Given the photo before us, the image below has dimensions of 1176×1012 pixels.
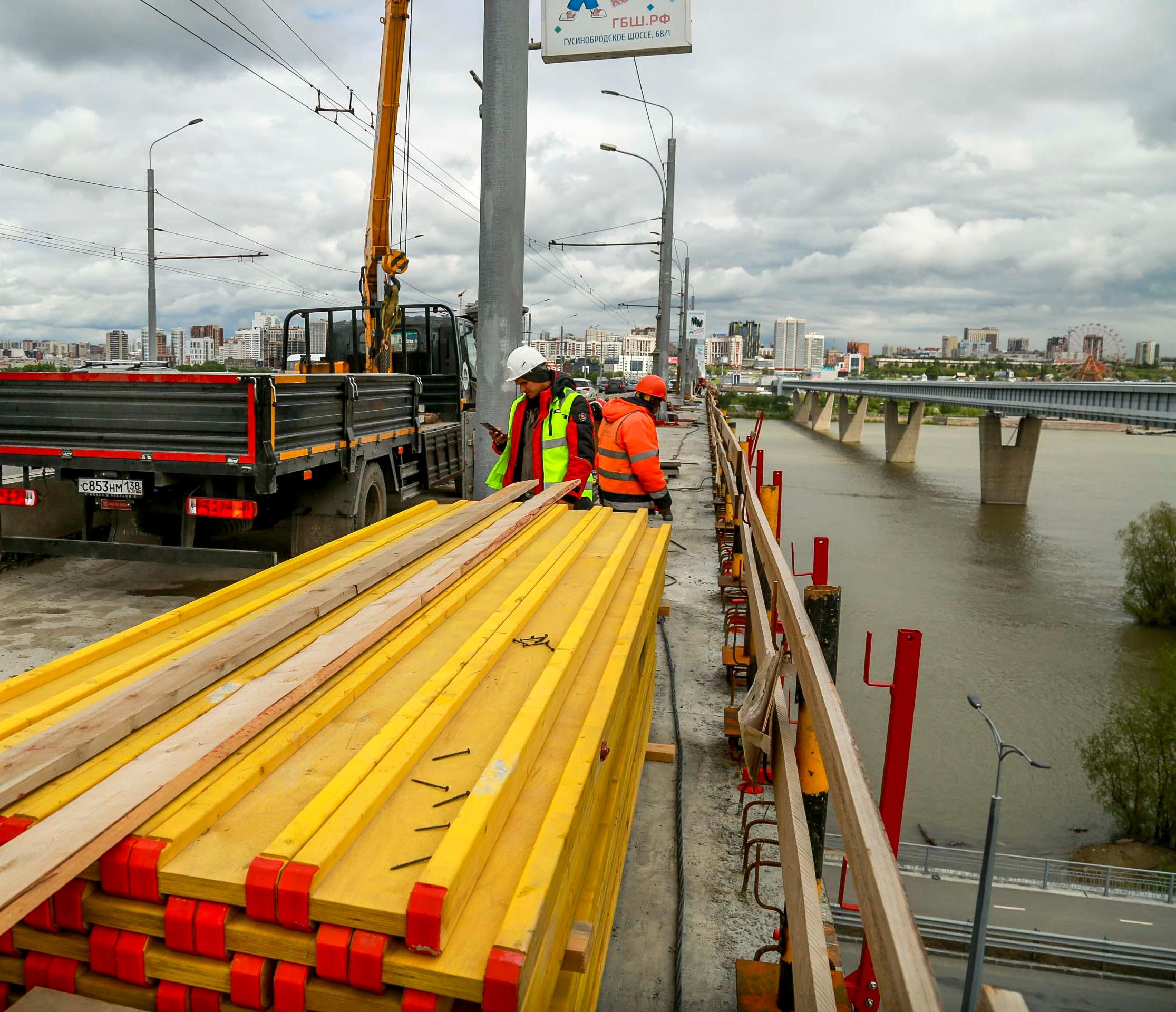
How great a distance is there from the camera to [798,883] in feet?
6.60

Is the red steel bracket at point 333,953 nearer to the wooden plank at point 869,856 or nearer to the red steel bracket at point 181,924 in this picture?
the red steel bracket at point 181,924

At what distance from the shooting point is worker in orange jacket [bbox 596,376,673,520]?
6566mm

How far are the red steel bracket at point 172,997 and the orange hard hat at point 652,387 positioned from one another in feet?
17.6

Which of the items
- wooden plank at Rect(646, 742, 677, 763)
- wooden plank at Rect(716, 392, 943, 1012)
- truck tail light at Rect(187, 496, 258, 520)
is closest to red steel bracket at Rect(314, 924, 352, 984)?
wooden plank at Rect(716, 392, 943, 1012)

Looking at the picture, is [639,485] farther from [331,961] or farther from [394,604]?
[331,961]

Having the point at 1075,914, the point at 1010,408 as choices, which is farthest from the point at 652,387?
the point at 1010,408

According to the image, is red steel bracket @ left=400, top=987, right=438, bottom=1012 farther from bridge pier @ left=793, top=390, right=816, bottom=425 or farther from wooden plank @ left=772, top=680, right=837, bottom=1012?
bridge pier @ left=793, top=390, right=816, bottom=425

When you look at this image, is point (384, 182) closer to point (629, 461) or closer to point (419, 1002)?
point (629, 461)

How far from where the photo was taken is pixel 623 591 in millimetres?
4055

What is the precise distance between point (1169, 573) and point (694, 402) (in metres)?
28.3

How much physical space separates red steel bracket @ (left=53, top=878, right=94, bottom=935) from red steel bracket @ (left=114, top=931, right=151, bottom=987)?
89 mm

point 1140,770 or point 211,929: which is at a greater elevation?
point 211,929

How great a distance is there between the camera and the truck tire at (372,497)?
8.72 metres

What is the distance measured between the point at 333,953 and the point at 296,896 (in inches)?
4.8
